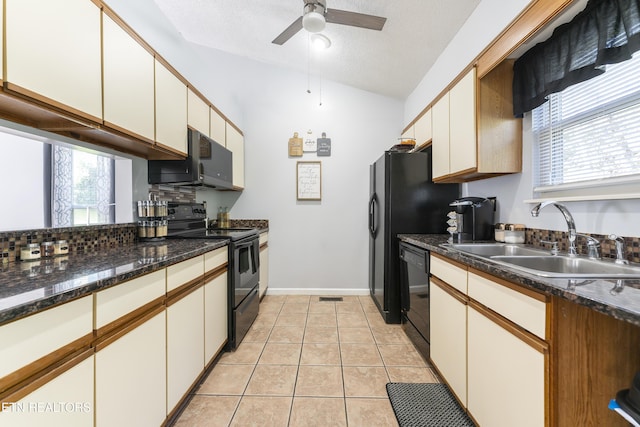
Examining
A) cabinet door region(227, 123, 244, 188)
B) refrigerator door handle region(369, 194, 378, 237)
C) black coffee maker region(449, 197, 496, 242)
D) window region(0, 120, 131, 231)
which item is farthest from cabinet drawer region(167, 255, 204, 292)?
refrigerator door handle region(369, 194, 378, 237)

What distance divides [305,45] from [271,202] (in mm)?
1905

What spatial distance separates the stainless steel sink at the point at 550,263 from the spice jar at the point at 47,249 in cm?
215

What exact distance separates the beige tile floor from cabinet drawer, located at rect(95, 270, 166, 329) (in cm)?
81

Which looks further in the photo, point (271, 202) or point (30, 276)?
point (271, 202)

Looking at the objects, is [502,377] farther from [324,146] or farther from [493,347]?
[324,146]

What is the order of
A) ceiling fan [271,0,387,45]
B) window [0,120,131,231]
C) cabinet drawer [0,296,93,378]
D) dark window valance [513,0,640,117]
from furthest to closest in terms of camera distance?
ceiling fan [271,0,387,45] → window [0,120,131,231] → dark window valance [513,0,640,117] → cabinet drawer [0,296,93,378]

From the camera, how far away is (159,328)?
1.25m

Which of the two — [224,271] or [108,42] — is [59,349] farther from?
[108,42]

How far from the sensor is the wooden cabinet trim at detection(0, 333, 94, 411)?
65 centimetres

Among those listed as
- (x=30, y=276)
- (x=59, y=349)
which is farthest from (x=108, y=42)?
(x=59, y=349)

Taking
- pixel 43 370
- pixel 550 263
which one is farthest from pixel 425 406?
pixel 43 370

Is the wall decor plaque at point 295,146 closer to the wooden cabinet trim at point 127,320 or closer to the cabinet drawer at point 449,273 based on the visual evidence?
the cabinet drawer at point 449,273

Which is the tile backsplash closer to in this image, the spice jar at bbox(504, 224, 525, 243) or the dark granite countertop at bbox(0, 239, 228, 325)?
the dark granite countertop at bbox(0, 239, 228, 325)

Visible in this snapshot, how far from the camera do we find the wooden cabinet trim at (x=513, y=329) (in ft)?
2.99
